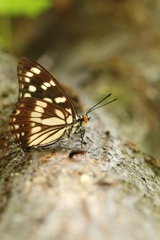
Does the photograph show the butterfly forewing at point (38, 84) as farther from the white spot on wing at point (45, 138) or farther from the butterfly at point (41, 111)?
the white spot on wing at point (45, 138)

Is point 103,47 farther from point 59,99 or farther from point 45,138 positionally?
point 45,138

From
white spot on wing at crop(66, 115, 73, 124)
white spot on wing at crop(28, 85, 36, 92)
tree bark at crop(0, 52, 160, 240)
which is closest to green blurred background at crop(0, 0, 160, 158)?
white spot on wing at crop(66, 115, 73, 124)

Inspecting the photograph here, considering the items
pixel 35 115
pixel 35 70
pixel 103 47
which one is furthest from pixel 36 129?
pixel 103 47

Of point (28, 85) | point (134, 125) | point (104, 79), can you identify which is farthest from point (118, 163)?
point (104, 79)

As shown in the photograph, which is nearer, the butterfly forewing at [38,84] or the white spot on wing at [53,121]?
the butterfly forewing at [38,84]

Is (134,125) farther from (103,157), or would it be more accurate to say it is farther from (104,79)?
(103,157)

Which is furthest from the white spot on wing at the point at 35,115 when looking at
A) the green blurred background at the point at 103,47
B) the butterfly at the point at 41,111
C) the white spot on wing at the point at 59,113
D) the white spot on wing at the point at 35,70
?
the green blurred background at the point at 103,47

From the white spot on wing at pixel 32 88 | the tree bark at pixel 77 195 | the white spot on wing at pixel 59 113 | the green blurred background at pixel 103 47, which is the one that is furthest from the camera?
the green blurred background at pixel 103 47
